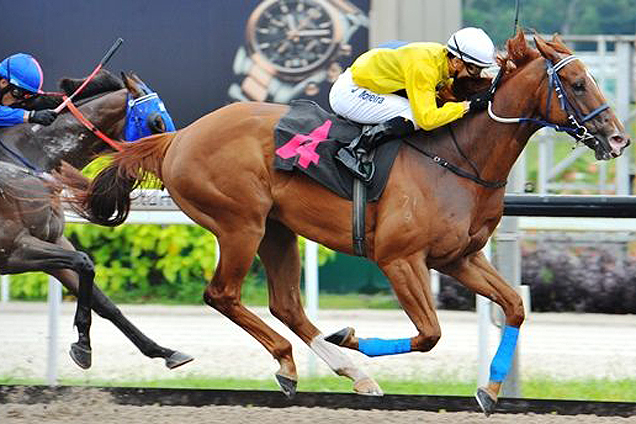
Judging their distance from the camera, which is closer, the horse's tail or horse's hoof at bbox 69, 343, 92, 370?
the horse's tail

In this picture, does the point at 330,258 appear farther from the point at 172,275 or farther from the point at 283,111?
the point at 283,111

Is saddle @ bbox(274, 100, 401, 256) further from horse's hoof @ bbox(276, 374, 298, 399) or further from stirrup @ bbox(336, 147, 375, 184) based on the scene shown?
horse's hoof @ bbox(276, 374, 298, 399)

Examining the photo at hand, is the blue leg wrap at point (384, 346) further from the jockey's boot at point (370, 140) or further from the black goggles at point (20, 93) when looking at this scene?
the black goggles at point (20, 93)

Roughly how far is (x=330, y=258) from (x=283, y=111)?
13.2ft

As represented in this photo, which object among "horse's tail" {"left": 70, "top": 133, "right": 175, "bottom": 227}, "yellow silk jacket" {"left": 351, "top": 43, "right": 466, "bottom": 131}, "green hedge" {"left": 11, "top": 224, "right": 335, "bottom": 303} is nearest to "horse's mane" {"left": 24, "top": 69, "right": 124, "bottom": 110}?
"horse's tail" {"left": 70, "top": 133, "right": 175, "bottom": 227}

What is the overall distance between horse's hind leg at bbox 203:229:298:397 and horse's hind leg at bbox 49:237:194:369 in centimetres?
56

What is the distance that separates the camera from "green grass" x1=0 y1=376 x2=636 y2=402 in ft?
22.7

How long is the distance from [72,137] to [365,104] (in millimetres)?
1525

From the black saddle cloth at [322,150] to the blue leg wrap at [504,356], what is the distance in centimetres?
76

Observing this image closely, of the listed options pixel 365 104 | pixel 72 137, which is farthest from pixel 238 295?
pixel 72 137

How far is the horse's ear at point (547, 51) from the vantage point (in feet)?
18.5

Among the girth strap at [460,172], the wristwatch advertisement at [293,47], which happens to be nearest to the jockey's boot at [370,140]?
the girth strap at [460,172]

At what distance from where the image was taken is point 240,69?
9.03 meters

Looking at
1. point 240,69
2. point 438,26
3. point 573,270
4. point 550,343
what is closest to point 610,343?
point 550,343
